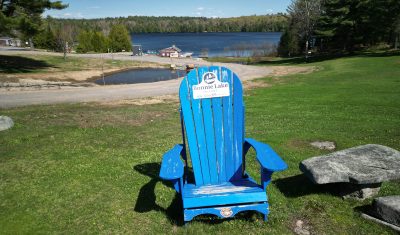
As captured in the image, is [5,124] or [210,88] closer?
[210,88]

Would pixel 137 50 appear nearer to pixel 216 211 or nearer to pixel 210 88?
pixel 210 88

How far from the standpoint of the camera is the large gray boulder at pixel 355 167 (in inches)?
181

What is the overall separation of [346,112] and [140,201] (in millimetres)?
8590

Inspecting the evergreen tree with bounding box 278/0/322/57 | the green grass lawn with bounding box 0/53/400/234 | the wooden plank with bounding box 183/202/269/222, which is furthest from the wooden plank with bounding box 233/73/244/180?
the evergreen tree with bounding box 278/0/322/57

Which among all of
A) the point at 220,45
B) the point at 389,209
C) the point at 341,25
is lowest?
the point at 389,209

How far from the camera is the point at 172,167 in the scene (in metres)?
4.16

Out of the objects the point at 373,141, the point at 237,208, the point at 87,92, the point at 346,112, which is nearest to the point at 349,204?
the point at 237,208

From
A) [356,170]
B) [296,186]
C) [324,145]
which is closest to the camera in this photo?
[356,170]

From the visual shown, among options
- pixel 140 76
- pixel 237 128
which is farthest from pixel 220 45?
pixel 237 128

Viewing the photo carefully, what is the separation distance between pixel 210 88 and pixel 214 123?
51 cm

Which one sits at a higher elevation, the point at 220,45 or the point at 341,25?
the point at 341,25

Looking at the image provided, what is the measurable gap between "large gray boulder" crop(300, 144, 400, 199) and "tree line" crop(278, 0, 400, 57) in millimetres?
34638

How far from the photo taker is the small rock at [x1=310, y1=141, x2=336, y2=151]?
741cm

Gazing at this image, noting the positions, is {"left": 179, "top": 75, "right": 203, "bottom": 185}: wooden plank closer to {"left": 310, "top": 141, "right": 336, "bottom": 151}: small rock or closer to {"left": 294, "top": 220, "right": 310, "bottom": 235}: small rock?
{"left": 294, "top": 220, "right": 310, "bottom": 235}: small rock
